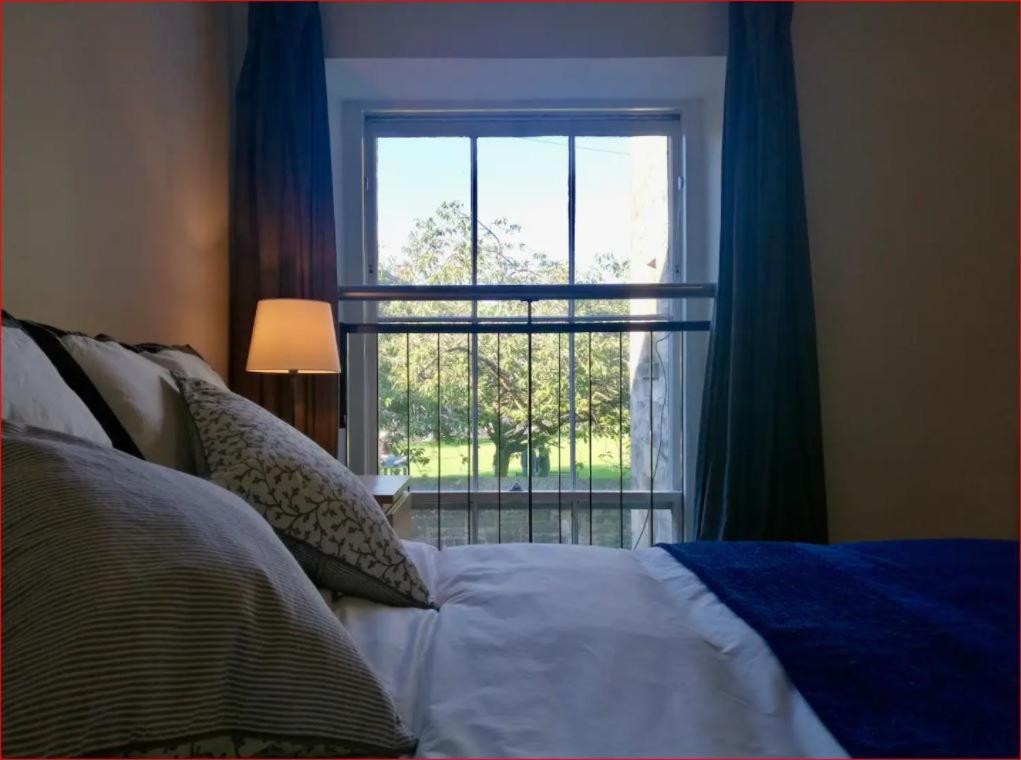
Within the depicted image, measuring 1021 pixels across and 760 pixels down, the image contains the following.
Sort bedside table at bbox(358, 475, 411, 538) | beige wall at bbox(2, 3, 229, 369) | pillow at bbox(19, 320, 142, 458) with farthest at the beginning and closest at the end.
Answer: bedside table at bbox(358, 475, 411, 538) < beige wall at bbox(2, 3, 229, 369) < pillow at bbox(19, 320, 142, 458)

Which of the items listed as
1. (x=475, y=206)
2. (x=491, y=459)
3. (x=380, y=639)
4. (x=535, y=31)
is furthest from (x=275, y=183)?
(x=380, y=639)

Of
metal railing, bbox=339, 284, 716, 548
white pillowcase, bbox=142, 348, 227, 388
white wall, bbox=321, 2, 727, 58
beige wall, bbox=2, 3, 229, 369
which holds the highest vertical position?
white wall, bbox=321, 2, 727, 58

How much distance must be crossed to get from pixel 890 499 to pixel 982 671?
66cm

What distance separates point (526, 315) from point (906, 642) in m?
2.38

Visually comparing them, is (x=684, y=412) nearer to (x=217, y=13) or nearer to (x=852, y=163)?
(x=852, y=163)

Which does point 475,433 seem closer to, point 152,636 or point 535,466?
point 535,466

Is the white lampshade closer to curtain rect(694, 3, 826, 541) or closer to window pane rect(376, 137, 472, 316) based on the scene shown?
window pane rect(376, 137, 472, 316)

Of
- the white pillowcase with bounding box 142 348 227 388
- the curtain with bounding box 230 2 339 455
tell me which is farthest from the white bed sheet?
the curtain with bounding box 230 2 339 455

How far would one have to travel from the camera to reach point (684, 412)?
9.14ft

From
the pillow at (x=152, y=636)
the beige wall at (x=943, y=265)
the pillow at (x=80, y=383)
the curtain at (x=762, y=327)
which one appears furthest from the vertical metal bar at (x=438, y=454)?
the pillow at (x=152, y=636)

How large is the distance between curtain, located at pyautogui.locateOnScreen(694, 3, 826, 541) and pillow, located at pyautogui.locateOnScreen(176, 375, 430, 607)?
1.70 meters

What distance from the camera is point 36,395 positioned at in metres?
0.77

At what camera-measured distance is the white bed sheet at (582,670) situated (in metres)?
0.53

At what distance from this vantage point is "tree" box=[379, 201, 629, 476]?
280 centimetres
